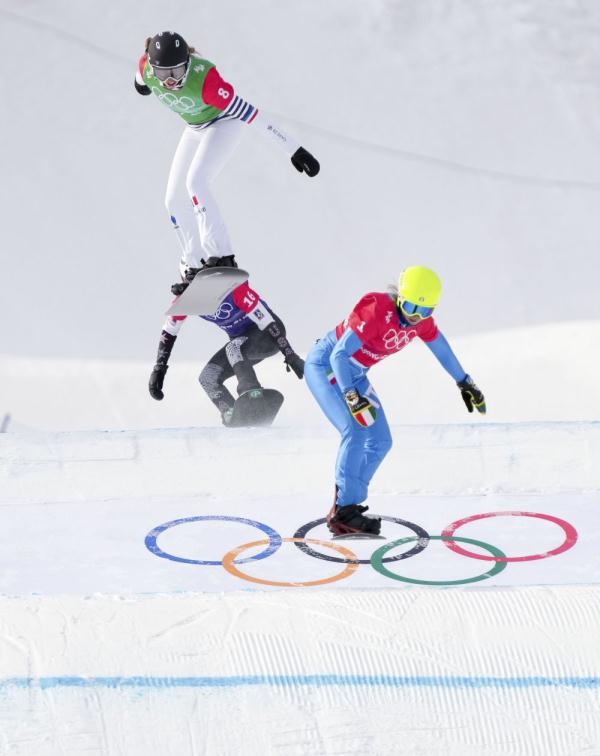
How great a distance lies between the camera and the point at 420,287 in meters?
4.32

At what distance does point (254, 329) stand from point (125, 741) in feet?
11.3

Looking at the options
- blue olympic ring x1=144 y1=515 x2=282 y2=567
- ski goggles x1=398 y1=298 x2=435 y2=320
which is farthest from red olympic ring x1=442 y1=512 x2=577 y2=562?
ski goggles x1=398 y1=298 x2=435 y2=320

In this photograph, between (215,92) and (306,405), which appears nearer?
(215,92)

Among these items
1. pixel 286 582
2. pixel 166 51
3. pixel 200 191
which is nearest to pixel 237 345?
pixel 200 191

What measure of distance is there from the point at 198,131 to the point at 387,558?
8.35 feet

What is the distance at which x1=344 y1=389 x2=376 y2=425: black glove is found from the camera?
4.34m

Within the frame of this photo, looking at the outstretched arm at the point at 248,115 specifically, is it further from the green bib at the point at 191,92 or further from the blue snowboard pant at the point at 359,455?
the blue snowboard pant at the point at 359,455

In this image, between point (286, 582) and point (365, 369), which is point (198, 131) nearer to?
point (365, 369)

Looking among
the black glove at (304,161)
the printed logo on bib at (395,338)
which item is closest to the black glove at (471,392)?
the printed logo on bib at (395,338)

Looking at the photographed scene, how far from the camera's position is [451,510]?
4.86 m

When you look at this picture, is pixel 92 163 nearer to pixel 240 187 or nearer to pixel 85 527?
pixel 240 187

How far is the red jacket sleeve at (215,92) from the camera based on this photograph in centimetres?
535

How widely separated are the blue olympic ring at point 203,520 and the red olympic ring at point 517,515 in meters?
0.73

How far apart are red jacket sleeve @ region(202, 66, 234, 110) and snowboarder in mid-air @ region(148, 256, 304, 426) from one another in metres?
0.90
